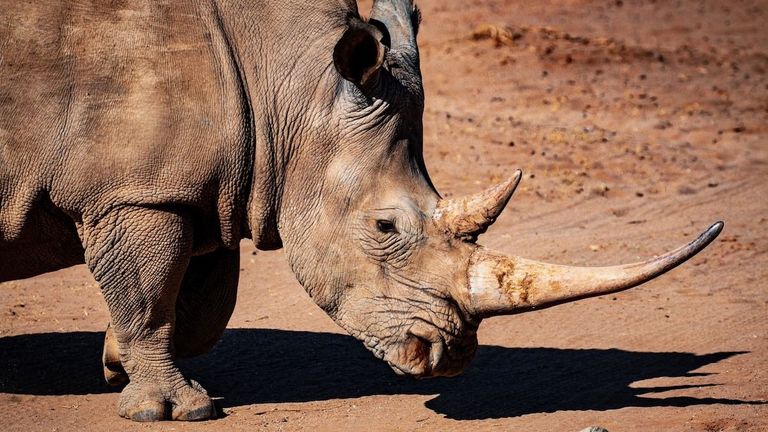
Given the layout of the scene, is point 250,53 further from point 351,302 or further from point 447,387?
point 447,387

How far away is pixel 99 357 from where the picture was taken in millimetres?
8430

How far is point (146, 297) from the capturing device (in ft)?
22.4

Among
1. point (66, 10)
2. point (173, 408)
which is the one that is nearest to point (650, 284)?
point (173, 408)

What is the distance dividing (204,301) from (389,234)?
1549 mm

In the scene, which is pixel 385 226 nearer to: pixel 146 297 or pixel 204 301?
pixel 146 297

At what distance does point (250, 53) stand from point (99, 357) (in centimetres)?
264

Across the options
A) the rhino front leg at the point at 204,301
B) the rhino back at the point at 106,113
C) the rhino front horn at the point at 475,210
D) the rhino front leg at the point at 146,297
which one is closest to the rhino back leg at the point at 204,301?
the rhino front leg at the point at 204,301

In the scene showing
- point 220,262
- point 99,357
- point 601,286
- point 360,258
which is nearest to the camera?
point 601,286

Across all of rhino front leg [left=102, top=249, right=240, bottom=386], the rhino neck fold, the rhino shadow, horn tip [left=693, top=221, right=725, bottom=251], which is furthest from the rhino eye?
horn tip [left=693, top=221, right=725, bottom=251]

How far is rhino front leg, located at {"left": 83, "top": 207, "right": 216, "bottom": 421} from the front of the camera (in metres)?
6.72

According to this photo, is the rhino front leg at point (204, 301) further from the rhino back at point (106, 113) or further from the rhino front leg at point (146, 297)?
the rhino back at point (106, 113)

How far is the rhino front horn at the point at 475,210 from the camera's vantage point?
21.6 ft

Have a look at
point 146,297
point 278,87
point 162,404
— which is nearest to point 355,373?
point 162,404

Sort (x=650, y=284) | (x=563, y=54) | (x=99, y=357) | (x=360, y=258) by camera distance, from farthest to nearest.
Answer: (x=563, y=54), (x=650, y=284), (x=99, y=357), (x=360, y=258)
